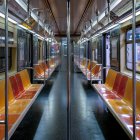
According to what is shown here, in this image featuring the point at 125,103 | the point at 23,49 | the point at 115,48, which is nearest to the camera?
the point at 125,103

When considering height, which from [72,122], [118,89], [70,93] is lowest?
[72,122]

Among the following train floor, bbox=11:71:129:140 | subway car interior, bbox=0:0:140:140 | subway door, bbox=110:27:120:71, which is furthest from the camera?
subway door, bbox=110:27:120:71

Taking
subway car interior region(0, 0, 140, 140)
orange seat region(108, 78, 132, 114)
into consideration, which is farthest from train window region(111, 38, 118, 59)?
orange seat region(108, 78, 132, 114)

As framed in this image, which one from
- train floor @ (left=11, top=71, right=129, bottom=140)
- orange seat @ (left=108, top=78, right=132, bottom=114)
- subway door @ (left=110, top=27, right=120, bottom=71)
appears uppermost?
subway door @ (left=110, top=27, right=120, bottom=71)

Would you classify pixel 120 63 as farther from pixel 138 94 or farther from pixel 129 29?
pixel 138 94

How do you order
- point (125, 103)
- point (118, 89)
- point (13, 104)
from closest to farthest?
point (13, 104) → point (125, 103) → point (118, 89)

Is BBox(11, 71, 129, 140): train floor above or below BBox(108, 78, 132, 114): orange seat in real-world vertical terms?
below

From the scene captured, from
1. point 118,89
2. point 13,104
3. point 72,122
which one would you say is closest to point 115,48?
point 118,89

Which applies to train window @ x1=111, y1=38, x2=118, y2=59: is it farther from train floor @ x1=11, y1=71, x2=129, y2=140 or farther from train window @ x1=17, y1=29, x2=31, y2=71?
train window @ x1=17, y1=29, x2=31, y2=71

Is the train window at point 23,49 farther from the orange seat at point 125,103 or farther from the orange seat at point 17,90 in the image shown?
the orange seat at point 125,103

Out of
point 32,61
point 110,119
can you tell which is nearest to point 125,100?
point 110,119

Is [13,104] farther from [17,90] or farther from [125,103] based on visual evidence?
[125,103]

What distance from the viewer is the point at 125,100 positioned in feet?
14.4

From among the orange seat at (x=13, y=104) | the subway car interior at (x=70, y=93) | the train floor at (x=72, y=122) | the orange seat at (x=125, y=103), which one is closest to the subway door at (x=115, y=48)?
the subway car interior at (x=70, y=93)
